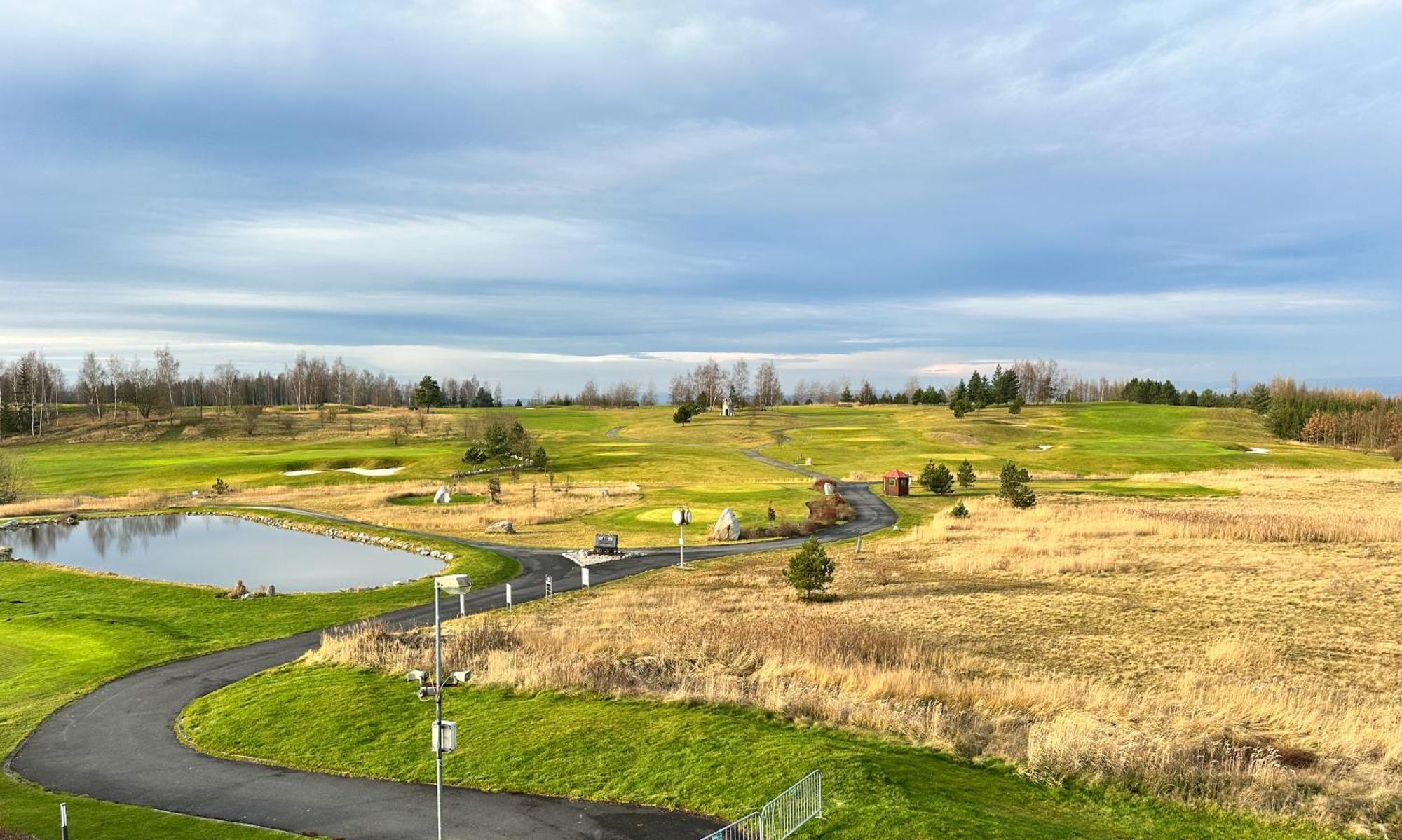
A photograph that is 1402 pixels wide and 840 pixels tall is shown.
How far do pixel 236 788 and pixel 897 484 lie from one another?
69.8 m

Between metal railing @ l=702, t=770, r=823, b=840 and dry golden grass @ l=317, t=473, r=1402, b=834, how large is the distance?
4988 millimetres

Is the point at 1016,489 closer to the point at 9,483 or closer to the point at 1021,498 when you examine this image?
the point at 1021,498

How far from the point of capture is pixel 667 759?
17.5 meters

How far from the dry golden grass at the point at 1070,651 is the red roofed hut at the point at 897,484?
2914 cm

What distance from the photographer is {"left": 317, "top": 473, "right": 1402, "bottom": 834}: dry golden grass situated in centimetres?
1697

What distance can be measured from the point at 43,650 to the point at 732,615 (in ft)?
92.4

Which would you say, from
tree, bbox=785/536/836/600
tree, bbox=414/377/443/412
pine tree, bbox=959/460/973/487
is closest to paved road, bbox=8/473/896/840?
tree, bbox=785/536/836/600

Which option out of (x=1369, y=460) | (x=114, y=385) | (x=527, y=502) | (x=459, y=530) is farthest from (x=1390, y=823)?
(x=114, y=385)

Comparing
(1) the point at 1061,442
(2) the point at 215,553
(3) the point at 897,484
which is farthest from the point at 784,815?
(1) the point at 1061,442

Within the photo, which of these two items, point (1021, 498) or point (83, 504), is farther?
point (83, 504)

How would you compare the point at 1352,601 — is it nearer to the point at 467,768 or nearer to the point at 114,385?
the point at 467,768

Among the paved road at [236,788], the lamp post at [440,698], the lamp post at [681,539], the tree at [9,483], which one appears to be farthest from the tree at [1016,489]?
the tree at [9,483]

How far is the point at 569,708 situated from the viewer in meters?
21.5

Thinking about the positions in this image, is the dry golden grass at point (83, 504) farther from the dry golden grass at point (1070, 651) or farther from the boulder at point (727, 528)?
the dry golden grass at point (1070, 651)
